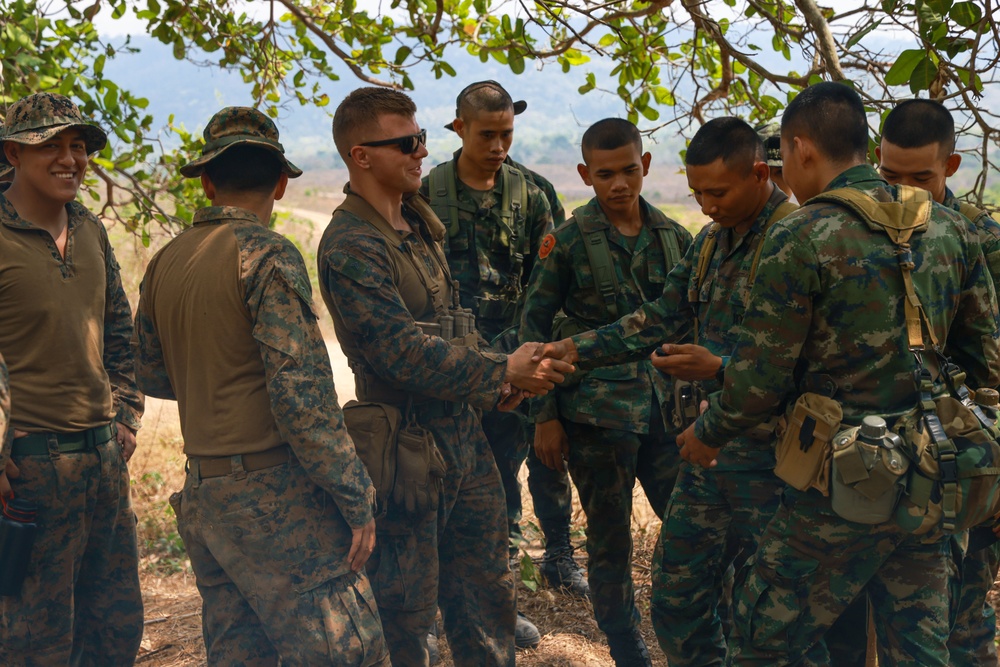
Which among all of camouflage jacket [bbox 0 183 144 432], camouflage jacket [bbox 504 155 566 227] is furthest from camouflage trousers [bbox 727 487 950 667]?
camouflage jacket [bbox 504 155 566 227]

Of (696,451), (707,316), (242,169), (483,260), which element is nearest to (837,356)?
(696,451)

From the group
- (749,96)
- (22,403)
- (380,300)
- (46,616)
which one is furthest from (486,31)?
(46,616)

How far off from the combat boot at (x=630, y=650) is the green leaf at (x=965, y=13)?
2648 millimetres

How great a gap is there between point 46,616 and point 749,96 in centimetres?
454

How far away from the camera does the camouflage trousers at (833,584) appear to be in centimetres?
284

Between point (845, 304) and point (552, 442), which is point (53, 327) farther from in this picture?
point (845, 304)

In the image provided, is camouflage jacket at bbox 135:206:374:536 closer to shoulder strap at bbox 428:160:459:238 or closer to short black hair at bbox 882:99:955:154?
shoulder strap at bbox 428:160:459:238

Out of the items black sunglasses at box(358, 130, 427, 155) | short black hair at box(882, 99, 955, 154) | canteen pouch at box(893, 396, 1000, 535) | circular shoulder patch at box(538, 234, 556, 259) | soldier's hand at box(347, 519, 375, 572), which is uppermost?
black sunglasses at box(358, 130, 427, 155)

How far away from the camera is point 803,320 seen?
9.16ft

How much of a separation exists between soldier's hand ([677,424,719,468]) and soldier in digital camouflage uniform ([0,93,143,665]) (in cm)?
213

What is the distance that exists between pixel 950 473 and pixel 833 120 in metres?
1.08

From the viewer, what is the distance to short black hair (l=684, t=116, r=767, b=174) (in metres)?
3.50

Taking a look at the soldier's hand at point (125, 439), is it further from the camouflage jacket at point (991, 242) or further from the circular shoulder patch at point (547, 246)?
the camouflage jacket at point (991, 242)

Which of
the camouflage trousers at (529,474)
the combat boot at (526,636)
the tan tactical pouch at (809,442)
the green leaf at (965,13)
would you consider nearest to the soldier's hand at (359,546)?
the tan tactical pouch at (809,442)
